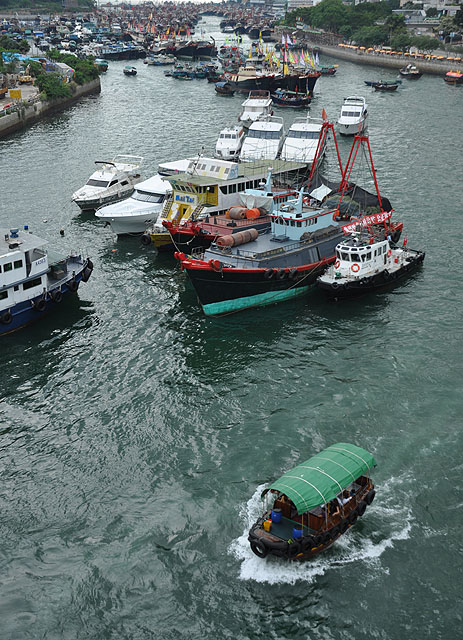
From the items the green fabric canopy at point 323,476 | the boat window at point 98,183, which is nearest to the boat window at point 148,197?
the boat window at point 98,183

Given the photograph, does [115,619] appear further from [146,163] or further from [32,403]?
[146,163]

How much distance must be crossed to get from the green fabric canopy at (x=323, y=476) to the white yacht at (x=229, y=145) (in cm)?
6431

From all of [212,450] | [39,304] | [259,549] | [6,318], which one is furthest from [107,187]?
[259,549]

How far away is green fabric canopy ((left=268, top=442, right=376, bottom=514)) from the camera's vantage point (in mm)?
29188

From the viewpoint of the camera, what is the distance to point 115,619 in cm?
2795

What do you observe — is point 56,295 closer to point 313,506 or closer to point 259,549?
point 259,549

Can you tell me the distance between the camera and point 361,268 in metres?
54.0

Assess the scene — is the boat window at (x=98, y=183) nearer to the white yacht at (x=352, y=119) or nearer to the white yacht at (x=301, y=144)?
the white yacht at (x=301, y=144)

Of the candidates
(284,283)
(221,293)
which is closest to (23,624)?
(221,293)

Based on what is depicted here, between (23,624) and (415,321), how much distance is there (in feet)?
114

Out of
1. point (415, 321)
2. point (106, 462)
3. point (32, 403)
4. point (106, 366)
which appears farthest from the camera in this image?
point (415, 321)

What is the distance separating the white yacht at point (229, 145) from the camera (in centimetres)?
9031

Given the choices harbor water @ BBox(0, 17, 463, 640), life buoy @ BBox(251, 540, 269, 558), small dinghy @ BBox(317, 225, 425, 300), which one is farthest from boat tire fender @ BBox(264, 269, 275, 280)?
life buoy @ BBox(251, 540, 269, 558)

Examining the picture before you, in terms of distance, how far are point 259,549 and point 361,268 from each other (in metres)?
29.9
